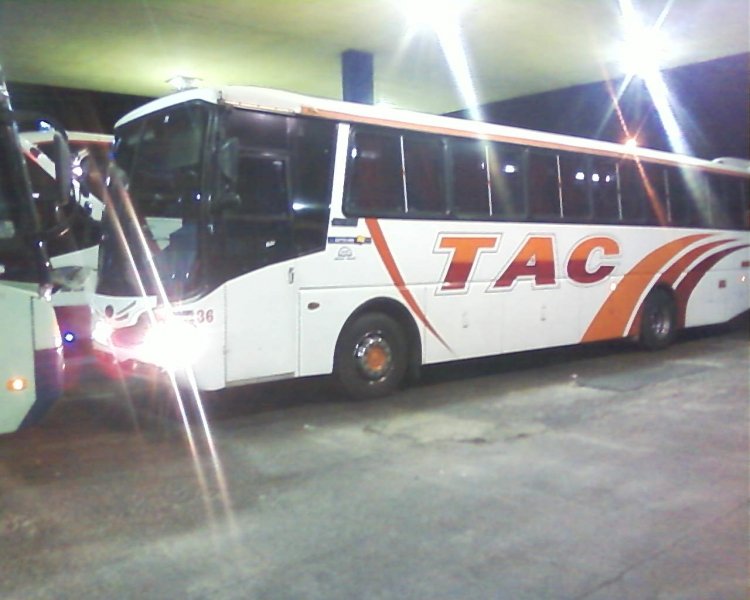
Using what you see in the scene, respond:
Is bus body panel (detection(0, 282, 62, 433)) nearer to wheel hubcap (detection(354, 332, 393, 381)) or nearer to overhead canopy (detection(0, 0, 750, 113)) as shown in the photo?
wheel hubcap (detection(354, 332, 393, 381))

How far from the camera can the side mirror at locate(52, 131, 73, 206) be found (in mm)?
6039

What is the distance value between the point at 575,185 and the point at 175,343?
6593 mm

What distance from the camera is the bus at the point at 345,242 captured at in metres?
7.92

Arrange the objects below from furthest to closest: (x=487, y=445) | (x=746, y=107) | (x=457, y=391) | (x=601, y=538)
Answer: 1. (x=746, y=107)
2. (x=457, y=391)
3. (x=487, y=445)
4. (x=601, y=538)

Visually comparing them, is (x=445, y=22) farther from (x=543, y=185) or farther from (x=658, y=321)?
(x=658, y=321)

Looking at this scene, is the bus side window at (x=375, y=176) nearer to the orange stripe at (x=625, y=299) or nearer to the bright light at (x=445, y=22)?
the bright light at (x=445, y=22)

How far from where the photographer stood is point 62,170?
19.9ft

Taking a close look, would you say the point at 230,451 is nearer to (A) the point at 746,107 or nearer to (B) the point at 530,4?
(B) the point at 530,4

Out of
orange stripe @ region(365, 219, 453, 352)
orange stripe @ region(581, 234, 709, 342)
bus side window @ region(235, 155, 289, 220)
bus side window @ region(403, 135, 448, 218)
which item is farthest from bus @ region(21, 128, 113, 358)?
orange stripe @ region(581, 234, 709, 342)

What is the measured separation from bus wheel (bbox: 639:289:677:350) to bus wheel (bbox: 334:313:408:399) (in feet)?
17.6

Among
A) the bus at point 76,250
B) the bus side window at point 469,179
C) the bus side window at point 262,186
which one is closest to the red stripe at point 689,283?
the bus side window at point 469,179

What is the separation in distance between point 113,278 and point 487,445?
4.31 m

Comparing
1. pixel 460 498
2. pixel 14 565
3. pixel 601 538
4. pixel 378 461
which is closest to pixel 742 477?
pixel 601 538

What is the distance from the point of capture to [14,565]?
4793 mm
